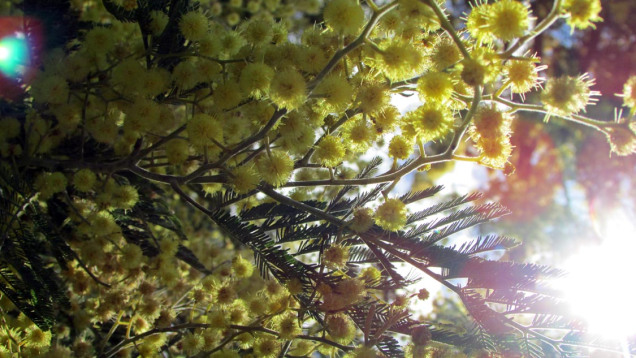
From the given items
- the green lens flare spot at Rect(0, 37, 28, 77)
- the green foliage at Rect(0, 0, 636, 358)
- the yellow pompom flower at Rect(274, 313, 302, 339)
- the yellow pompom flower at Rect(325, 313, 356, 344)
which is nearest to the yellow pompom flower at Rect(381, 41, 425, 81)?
the green foliage at Rect(0, 0, 636, 358)

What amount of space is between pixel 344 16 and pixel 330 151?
49cm

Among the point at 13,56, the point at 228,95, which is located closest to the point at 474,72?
the point at 228,95

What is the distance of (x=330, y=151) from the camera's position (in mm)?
1760

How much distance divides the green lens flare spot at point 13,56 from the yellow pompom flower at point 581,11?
2.27 metres

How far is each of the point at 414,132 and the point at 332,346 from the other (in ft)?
2.88

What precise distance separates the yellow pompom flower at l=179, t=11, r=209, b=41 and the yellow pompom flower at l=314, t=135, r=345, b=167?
23.5 inches

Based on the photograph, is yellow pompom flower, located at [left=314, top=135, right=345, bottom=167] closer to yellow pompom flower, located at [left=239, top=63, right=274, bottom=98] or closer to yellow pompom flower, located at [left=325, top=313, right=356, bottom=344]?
yellow pompom flower, located at [left=239, top=63, right=274, bottom=98]

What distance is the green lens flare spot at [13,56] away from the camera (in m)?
2.29

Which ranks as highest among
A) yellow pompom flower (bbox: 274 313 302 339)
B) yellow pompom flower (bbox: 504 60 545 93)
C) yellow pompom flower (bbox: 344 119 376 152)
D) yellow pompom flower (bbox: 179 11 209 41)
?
yellow pompom flower (bbox: 504 60 545 93)

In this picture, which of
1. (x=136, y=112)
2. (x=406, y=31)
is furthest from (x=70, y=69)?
(x=406, y=31)

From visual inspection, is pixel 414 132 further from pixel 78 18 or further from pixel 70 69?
pixel 78 18

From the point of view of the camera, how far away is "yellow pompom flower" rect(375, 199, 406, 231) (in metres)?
1.45

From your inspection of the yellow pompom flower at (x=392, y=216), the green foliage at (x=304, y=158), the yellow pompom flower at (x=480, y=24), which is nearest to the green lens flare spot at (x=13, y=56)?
the green foliage at (x=304, y=158)

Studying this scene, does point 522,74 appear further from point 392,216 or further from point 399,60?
point 392,216
